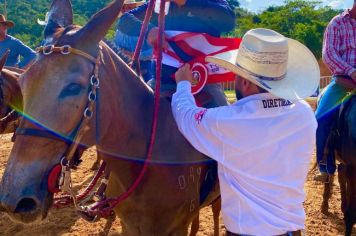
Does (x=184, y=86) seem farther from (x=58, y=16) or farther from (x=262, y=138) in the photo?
(x=58, y=16)

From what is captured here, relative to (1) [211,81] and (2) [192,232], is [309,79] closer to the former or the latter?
(1) [211,81]

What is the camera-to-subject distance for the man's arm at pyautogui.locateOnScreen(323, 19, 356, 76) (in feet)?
16.5

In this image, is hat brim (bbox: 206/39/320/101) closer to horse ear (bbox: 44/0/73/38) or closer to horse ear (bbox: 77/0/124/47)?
horse ear (bbox: 77/0/124/47)

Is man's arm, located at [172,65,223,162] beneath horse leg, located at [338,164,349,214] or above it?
above

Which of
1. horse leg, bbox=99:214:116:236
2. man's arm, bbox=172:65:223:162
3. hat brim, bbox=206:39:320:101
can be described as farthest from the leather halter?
horse leg, bbox=99:214:116:236

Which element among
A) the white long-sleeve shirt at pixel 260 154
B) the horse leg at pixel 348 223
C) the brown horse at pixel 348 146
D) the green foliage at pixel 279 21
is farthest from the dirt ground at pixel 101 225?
the green foliage at pixel 279 21

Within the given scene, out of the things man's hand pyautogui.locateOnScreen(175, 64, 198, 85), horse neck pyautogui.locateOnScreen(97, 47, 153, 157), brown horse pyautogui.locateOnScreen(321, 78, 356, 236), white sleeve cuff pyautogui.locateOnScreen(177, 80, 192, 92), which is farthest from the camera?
brown horse pyautogui.locateOnScreen(321, 78, 356, 236)

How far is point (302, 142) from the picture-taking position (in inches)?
97.0

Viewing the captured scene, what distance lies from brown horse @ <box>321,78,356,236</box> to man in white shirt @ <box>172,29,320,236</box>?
100 inches

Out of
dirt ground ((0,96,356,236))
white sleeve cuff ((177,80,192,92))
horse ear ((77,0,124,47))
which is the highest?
horse ear ((77,0,124,47))

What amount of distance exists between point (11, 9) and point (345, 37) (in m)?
55.6

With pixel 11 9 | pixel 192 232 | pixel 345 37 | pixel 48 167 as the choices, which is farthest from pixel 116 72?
pixel 11 9

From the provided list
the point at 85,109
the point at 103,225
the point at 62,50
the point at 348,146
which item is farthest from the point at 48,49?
the point at 348,146

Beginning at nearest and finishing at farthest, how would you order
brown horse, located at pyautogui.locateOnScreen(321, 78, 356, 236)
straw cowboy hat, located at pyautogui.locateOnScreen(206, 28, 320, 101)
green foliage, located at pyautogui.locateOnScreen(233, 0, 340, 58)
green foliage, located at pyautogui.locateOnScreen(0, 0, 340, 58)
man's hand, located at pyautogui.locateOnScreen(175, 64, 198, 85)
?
straw cowboy hat, located at pyautogui.locateOnScreen(206, 28, 320, 101) → man's hand, located at pyautogui.locateOnScreen(175, 64, 198, 85) → brown horse, located at pyautogui.locateOnScreen(321, 78, 356, 236) → green foliage, located at pyautogui.locateOnScreen(233, 0, 340, 58) → green foliage, located at pyautogui.locateOnScreen(0, 0, 340, 58)
